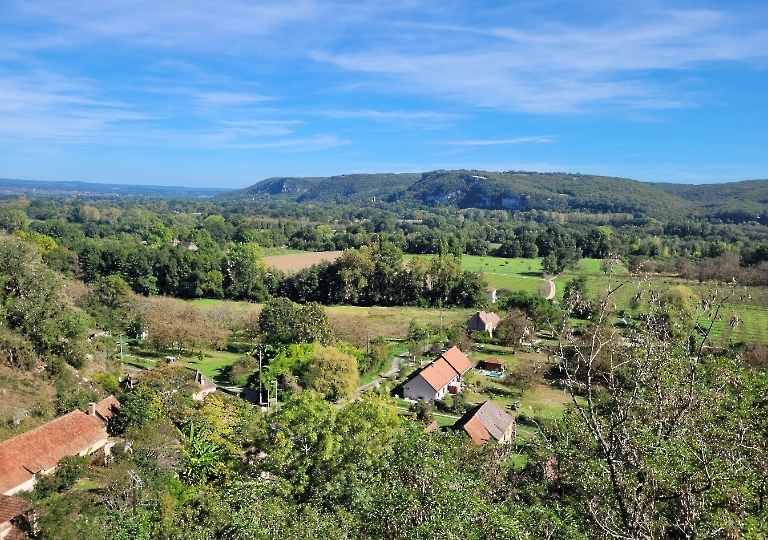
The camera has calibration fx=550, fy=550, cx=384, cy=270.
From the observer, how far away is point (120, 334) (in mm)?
36094

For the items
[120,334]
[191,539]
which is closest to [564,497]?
[191,539]

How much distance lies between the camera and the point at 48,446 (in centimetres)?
1833

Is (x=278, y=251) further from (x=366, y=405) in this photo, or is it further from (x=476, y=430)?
(x=366, y=405)

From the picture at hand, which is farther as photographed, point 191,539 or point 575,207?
point 575,207

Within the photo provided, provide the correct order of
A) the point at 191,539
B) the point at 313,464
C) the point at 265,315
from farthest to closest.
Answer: the point at 265,315
the point at 313,464
the point at 191,539

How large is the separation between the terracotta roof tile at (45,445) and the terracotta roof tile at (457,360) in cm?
1877

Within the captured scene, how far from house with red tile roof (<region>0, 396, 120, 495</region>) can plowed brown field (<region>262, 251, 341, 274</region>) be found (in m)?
39.3

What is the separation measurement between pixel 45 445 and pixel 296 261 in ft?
170

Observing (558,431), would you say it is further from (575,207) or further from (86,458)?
(575,207)

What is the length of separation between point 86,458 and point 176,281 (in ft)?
123

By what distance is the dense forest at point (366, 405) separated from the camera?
7.79 m

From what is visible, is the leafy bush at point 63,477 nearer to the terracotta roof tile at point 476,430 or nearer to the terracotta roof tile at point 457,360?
the terracotta roof tile at point 476,430

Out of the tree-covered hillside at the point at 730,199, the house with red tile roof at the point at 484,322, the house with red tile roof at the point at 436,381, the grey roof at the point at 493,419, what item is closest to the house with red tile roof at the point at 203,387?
the house with red tile roof at the point at 436,381

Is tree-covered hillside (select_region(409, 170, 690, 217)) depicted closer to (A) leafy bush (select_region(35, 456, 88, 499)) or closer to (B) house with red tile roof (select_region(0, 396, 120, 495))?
(B) house with red tile roof (select_region(0, 396, 120, 495))
